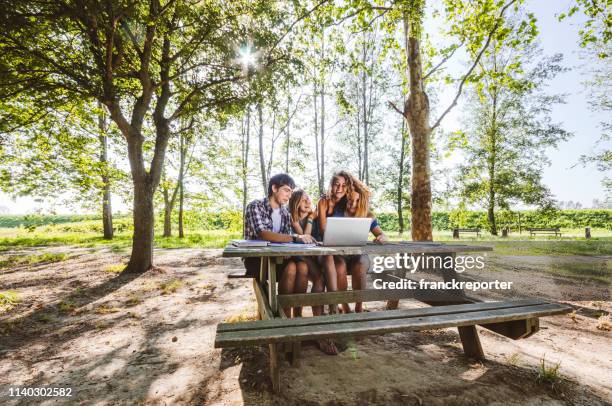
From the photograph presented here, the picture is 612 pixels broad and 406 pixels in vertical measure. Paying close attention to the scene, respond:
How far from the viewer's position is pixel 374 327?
1.74 m

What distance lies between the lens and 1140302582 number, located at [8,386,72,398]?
210cm

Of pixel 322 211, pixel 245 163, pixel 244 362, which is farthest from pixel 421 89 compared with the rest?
pixel 245 163

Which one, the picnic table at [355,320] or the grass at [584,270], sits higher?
the picnic table at [355,320]

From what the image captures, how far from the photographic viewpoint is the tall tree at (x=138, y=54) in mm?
4824

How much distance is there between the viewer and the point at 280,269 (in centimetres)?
310

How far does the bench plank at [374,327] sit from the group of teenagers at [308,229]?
108 cm

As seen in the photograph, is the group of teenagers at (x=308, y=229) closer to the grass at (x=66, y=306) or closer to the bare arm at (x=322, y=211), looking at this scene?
the bare arm at (x=322, y=211)

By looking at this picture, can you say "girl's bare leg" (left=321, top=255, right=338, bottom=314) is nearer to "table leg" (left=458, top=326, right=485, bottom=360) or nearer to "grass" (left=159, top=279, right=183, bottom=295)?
"table leg" (left=458, top=326, right=485, bottom=360)

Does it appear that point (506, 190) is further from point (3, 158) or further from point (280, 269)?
point (3, 158)

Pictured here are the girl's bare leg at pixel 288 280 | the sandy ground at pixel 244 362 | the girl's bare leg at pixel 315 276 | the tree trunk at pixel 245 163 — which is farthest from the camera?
the tree trunk at pixel 245 163

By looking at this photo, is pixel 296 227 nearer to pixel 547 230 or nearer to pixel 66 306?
pixel 66 306

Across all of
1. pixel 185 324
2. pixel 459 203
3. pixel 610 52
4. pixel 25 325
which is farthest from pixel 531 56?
pixel 25 325

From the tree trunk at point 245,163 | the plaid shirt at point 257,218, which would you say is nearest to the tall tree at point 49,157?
the plaid shirt at point 257,218

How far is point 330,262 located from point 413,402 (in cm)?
143
